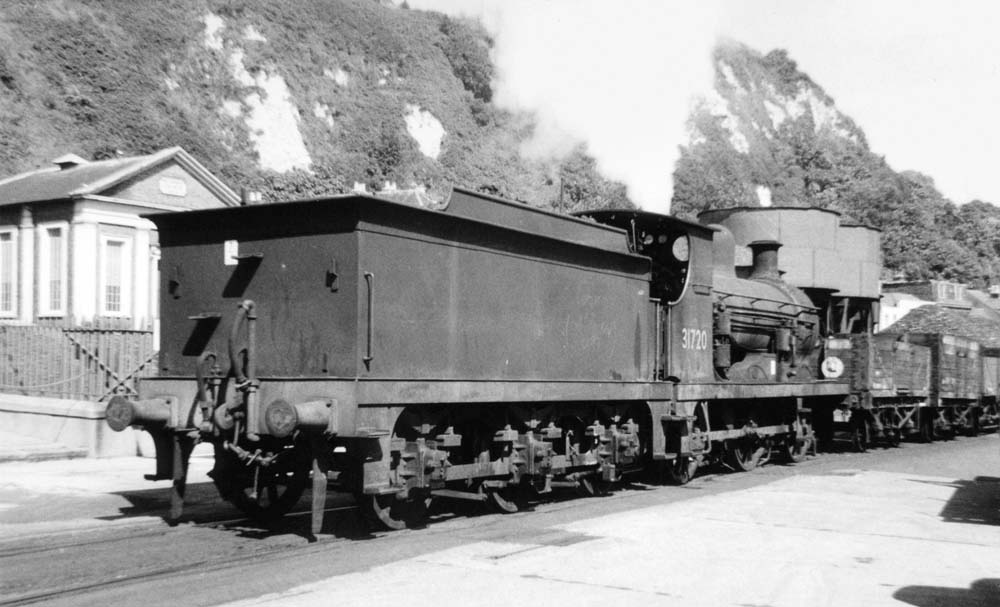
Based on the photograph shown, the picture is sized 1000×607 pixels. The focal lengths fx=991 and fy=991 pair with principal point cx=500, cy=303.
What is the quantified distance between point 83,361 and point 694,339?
1036 cm

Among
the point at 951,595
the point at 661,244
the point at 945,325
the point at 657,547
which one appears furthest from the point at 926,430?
the point at 951,595

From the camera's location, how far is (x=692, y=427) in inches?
499

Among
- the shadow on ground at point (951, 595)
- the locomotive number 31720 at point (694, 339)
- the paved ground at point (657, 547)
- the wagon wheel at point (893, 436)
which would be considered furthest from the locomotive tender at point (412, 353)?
the wagon wheel at point (893, 436)

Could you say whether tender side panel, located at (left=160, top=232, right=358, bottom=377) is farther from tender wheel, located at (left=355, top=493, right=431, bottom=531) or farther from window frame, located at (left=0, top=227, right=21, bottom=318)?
window frame, located at (left=0, top=227, right=21, bottom=318)

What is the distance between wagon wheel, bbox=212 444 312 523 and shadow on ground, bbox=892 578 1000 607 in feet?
16.2

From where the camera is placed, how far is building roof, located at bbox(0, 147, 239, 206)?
2234cm

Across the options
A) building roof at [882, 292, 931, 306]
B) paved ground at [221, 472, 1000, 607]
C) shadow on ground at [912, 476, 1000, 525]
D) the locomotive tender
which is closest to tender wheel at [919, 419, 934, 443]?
shadow on ground at [912, 476, 1000, 525]

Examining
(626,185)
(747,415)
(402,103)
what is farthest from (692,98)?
(747,415)

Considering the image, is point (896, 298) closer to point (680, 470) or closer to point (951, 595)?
point (680, 470)

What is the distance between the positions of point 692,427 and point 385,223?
20.0 feet

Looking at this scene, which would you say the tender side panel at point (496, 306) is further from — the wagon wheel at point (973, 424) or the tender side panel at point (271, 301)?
the wagon wheel at point (973, 424)

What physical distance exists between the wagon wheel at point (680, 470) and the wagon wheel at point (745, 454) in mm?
1479

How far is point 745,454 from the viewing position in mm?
15016

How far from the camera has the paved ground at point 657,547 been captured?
643 cm
